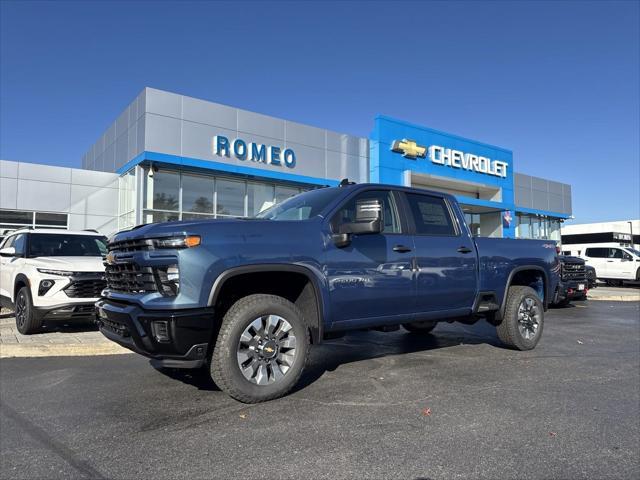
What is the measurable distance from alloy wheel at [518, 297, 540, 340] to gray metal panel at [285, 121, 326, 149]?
15.1 meters

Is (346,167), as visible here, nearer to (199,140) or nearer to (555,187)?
(199,140)

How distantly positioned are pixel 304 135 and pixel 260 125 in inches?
86.6

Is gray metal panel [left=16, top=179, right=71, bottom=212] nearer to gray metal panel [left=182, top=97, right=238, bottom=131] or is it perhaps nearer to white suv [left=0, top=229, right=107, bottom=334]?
gray metal panel [left=182, top=97, right=238, bottom=131]

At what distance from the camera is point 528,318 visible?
666 centimetres

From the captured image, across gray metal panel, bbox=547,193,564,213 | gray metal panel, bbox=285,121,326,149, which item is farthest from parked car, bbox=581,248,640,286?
gray metal panel, bbox=547,193,564,213

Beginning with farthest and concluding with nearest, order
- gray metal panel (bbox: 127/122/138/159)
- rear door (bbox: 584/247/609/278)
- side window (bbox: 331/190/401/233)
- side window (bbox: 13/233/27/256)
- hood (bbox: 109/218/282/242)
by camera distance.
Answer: rear door (bbox: 584/247/609/278) < gray metal panel (bbox: 127/122/138/159) < side window (bbox: 13/233/27/256) < side window (bbox: 331/190/401/233) < hood (bbox: 109/218/282/242)

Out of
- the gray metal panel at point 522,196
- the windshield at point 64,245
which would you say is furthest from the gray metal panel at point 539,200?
the windshield at point 64,245

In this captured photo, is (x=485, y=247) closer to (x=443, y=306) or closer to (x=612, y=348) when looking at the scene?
(x=443, y=306)

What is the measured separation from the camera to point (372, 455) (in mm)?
3131

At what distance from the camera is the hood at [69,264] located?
7.46 meters

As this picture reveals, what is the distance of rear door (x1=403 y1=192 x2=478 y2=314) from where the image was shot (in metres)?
5.29

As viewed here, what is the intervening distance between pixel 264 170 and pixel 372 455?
17.0 meters

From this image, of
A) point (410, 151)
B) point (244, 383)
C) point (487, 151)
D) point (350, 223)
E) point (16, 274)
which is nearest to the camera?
point (244, 383)

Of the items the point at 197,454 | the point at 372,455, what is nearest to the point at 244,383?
the point at 197,454
